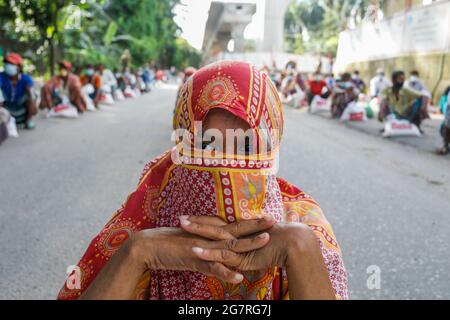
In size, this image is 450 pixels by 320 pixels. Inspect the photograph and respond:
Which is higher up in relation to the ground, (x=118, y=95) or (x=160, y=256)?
(x=160, y=256)

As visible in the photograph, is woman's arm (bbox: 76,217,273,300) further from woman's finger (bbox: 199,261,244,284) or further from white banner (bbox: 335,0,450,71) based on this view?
white banner (bbox: 335,0,450,71)

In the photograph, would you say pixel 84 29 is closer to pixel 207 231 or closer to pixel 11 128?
pixel 11 128

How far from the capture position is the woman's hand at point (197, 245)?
1126 mm

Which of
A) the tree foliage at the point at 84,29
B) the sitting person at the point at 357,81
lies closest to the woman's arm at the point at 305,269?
the tree foliage at the point at 84,29

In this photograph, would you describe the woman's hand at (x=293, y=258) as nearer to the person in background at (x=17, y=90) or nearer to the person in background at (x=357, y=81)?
the person in background at (x=17, y=90)

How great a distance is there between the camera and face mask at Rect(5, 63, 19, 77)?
26.2 feet

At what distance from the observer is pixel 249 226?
114cm

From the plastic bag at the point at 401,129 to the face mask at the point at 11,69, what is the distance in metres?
6.95

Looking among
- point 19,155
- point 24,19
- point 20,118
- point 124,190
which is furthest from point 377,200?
point 24,19

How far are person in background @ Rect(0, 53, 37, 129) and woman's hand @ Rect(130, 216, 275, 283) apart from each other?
7.93 meters

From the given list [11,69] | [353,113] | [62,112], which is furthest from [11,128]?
[353,113]

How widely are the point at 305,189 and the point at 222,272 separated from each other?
372 centimetres
